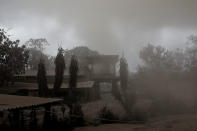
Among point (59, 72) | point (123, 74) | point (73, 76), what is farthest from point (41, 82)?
point (123, 74)

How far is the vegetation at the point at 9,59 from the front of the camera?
1265 inches

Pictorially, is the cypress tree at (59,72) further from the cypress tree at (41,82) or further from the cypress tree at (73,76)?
the cypress tree at (41,82)

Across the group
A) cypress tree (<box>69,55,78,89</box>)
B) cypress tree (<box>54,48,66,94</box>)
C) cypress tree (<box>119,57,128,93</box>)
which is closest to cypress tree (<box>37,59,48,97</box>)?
cypress tree (<box>54,48,66,94</box>)

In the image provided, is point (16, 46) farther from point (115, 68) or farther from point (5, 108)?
point (5, 108)

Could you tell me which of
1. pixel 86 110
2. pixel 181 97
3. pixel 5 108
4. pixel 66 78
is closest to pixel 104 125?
pixel 86 110

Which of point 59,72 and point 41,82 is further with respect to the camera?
point 59,72

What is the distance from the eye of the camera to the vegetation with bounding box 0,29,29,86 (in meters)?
32.1

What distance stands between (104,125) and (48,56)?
51.3 meters

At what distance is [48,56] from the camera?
71.8 m

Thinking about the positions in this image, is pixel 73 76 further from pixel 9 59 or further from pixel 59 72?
pixel 9 59

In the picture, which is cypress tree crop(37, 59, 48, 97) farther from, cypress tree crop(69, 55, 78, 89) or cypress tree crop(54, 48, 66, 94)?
cypress tree crop(69, 55, 78, 89)

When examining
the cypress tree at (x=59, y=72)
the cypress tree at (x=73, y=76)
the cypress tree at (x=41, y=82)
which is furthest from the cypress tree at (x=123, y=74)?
the cypress tree at (x=41, y=82)

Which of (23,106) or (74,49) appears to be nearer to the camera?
(23,106)

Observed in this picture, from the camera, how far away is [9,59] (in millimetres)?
33375
